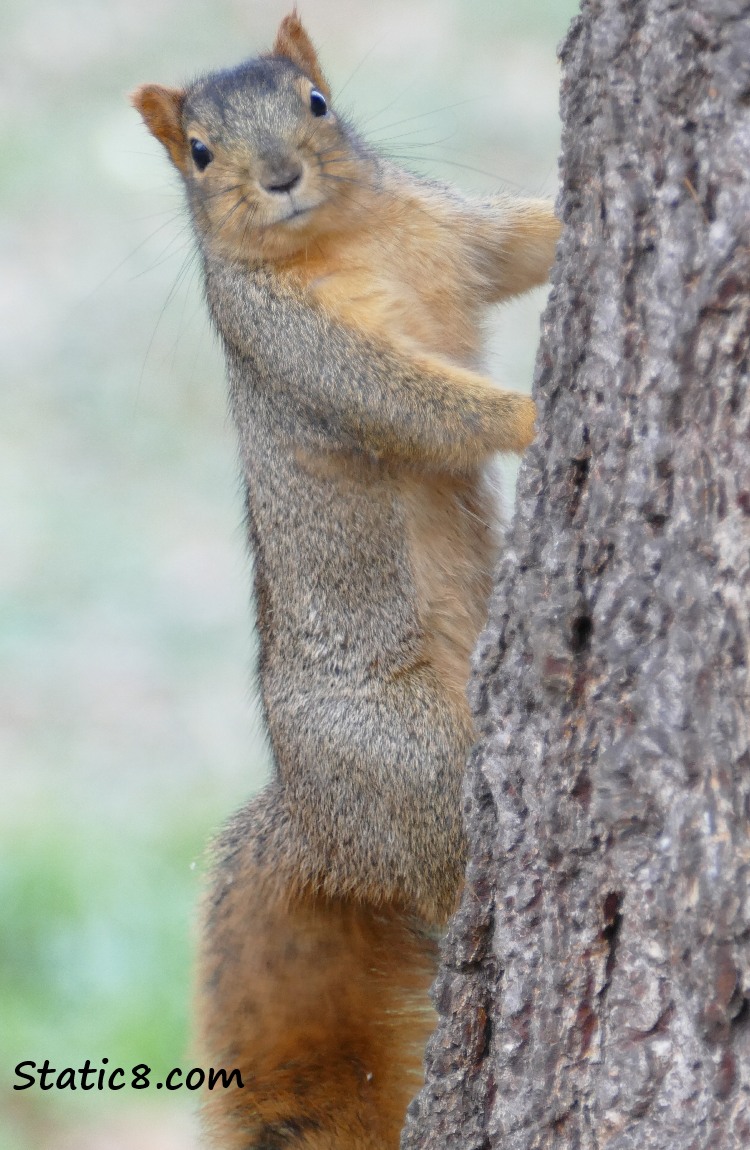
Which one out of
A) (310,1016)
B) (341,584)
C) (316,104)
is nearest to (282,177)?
(316,104)

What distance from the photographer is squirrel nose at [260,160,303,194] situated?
236 centimetres

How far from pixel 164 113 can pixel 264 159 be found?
33cm

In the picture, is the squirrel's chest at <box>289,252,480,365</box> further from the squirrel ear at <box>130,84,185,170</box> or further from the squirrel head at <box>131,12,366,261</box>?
the squirrel ear at <box>130,84,185,170</box>

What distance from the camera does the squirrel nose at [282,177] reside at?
236 cm

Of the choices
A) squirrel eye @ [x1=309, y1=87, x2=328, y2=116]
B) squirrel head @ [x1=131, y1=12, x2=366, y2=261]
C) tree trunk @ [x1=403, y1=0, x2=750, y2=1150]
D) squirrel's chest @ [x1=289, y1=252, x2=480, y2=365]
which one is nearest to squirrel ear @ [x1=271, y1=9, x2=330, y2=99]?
squirrel head @ [x1=131, y1=12, x2=366, y2=261]

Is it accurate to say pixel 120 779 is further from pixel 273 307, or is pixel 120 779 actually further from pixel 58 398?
pixel 273 307

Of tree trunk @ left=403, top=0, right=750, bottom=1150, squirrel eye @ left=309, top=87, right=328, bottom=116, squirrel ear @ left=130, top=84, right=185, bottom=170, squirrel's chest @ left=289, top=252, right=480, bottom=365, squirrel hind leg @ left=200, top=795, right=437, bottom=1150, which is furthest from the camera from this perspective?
squirrel ear @ left=130, top=84, right=185, bottom=170

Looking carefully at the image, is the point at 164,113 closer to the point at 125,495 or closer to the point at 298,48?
the point at 298,48

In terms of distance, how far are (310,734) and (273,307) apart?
710 millimetres

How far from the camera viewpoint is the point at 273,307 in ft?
7.81

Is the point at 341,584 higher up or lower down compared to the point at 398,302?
lower down

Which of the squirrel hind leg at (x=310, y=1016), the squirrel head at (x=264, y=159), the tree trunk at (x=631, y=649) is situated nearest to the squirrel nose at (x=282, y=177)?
the squirrel head at (x=264, y=159)

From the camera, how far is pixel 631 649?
1.47m

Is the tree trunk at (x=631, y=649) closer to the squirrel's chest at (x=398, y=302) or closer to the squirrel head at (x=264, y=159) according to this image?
the squirrel's chest at (x=398, y=302)
